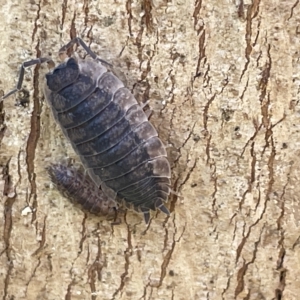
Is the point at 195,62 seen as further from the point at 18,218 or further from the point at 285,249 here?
A: the point at 18,218

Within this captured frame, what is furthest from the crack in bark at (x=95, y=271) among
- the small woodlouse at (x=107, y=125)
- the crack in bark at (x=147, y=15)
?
the crack in bark at (x=147, y=15)

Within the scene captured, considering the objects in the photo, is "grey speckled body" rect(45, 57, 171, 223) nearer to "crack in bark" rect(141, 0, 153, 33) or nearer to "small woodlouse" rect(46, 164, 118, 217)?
"small woodlouse" rect(46, 164, 118, 217)

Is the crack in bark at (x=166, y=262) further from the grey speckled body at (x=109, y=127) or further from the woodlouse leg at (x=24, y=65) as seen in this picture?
the woodlouse leg at (x=24, y=65)

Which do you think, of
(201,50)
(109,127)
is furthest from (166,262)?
(201,50)

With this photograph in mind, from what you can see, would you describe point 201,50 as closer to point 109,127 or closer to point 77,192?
point 109,127

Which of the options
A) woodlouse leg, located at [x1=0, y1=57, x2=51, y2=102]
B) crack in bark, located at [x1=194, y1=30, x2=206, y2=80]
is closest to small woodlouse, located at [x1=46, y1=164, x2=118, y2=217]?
woodlouse leg, located at [x1=0, y1=57, x2=51, y2=102]

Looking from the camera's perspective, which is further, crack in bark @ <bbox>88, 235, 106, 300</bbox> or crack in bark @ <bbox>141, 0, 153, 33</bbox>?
crack in bark @ <bbox>88, 235, 106, 300</bbox>

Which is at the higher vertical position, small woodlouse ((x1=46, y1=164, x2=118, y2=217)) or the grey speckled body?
the grey speckled body

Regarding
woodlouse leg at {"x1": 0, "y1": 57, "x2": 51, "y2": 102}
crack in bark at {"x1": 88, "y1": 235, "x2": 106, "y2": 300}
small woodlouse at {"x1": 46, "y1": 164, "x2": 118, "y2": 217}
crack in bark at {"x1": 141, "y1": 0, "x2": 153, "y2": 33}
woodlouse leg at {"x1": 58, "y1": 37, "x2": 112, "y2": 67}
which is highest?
crack in bark at {"x1": 141, "y1": 0, "x2": 153, "y2": 33}
